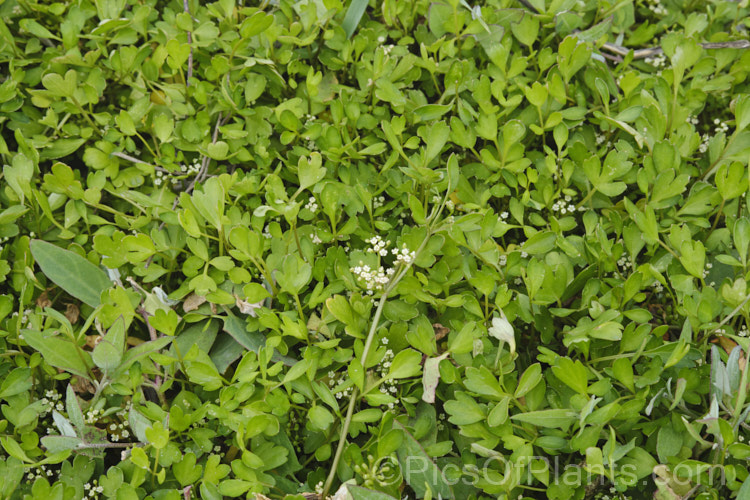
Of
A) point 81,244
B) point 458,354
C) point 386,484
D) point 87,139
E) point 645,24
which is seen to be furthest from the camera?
point 645,24

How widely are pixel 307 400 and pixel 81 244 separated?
0.64m

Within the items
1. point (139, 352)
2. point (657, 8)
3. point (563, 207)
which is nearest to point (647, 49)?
point (657, 8)

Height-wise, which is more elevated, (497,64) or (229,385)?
(497,64)

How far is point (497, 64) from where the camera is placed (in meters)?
1.47

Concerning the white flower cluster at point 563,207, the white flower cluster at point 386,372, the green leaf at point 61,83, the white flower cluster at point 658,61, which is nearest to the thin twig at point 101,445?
the white flower cluster at point 386,372

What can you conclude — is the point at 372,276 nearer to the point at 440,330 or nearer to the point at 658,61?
the point at 440,330

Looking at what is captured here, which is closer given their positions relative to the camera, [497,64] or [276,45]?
[497,64]

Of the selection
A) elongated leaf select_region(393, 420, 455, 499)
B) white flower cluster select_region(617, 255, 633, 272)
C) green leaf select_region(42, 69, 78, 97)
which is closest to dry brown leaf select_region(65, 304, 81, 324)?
green leaf select_region(42, 69, 78, 97)

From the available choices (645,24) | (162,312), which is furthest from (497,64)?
(162,312)

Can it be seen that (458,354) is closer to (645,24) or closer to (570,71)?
(570,71)

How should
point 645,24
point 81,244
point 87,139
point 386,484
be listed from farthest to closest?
1. point 645,24
2. point 87,139
3. point 81,244
4. point 386,484

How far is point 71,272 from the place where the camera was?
133 cm

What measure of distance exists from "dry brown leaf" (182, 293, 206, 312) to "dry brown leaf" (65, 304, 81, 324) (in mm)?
268

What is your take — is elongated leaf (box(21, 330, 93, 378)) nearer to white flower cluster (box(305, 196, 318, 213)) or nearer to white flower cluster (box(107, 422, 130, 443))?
white flower cluster (box(107, 422, 130, 443))
